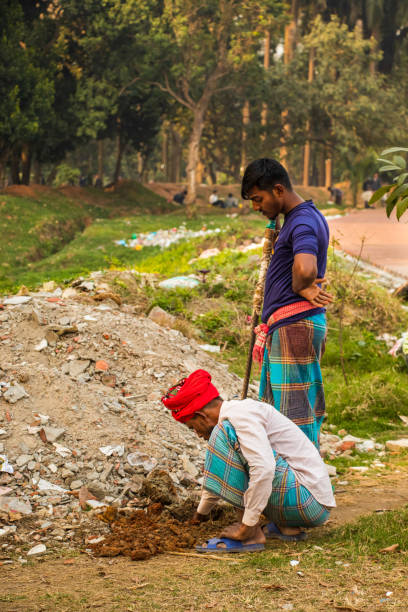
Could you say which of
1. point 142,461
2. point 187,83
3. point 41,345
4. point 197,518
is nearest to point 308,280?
point 197,518

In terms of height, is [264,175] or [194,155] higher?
[194,155]

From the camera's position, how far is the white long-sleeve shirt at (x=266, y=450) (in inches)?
116

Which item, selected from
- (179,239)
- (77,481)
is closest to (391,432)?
(77,481)

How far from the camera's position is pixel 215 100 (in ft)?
91.7

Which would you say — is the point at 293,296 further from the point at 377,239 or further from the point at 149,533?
the point at 377,239

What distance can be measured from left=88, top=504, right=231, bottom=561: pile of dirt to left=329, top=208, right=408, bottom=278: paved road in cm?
579

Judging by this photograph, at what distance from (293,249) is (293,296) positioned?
24cm

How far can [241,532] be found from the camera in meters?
3.04

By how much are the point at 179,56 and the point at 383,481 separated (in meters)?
22.1

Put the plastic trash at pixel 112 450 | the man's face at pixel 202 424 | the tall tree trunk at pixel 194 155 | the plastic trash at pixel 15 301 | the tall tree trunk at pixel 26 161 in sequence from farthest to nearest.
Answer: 1. the tall tree trunk at pixel 26 161
2. the tall tree trunk at pixel 194 155
3. the plastic trash at pixel 15 301
4. the plastic trash at pixel 112 450
5. the man's face at pixel 202 424

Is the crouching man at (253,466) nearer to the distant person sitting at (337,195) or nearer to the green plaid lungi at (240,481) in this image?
the green plaid lungi at (240,481)

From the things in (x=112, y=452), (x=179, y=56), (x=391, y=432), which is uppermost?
(x=179, y=56)

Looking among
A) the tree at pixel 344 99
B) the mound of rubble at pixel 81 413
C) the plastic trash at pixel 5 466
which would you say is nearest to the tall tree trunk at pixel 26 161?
the tree at pixel 344 99

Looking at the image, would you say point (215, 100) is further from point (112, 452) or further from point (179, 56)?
point (112, 452)
